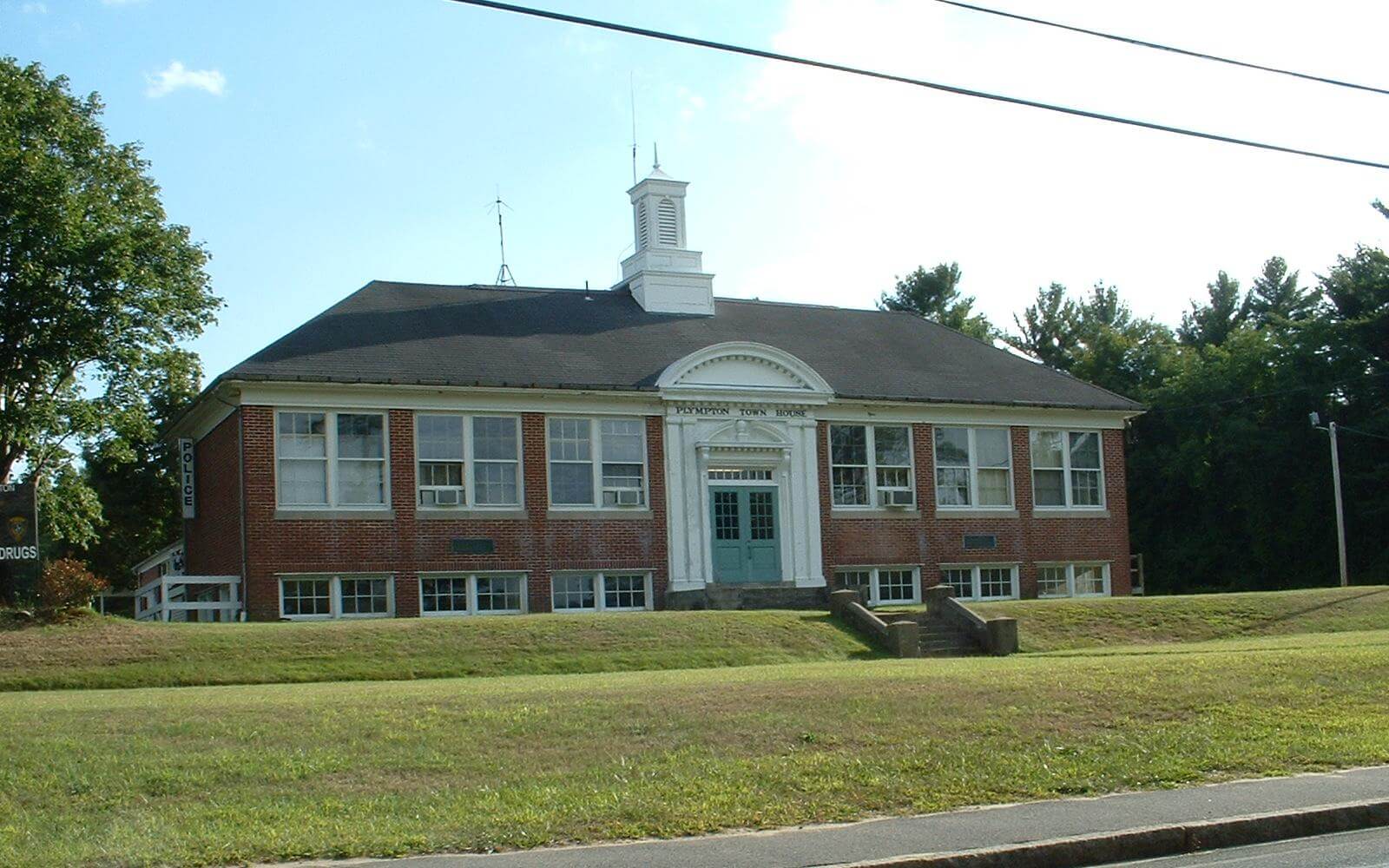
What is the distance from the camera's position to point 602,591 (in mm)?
32000

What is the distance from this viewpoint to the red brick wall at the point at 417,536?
29078 mm

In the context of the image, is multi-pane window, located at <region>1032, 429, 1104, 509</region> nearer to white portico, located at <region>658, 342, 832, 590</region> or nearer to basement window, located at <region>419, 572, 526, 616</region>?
white portico, located at <region>658, 342, 832, 590</region>

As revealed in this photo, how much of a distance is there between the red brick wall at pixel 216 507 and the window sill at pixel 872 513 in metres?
12.6

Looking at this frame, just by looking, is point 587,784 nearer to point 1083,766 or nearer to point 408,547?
point 1083,766

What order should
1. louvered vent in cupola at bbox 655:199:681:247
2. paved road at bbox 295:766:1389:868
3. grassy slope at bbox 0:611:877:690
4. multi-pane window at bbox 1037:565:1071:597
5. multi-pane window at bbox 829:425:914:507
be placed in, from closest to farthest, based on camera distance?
paved road at bbox 295:766:1389:868
grassy slope at bbox 0:611:877:690
multi-pane window at bbox 829:425:914:507
multi-pane window at bbox 1037:565:1071:597
louvered vent in cupola at bbox 655:199:681:247

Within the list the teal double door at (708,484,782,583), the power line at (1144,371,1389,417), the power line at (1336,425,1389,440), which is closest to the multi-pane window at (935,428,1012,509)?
the teal double door at (708,484,782,583)

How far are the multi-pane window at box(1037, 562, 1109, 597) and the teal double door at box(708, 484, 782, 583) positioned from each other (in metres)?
7.22

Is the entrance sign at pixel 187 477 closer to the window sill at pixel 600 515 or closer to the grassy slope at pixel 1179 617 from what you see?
→ the window sill at pixel 600 515

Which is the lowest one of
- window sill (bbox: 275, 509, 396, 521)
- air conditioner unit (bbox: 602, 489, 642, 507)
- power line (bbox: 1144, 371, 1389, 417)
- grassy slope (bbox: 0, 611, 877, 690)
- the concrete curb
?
the concrete curb

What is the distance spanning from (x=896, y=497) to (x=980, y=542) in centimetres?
246

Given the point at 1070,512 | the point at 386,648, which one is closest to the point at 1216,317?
the point at 1070,512

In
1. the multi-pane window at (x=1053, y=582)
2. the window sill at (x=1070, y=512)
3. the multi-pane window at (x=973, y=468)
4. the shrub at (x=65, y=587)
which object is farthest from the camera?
the multi-pane window at (x=1053, y=582)

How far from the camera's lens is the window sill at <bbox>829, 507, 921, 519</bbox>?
34219mm

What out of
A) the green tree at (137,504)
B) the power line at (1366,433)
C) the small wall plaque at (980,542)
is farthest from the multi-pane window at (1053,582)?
the green tree at (137,504)
